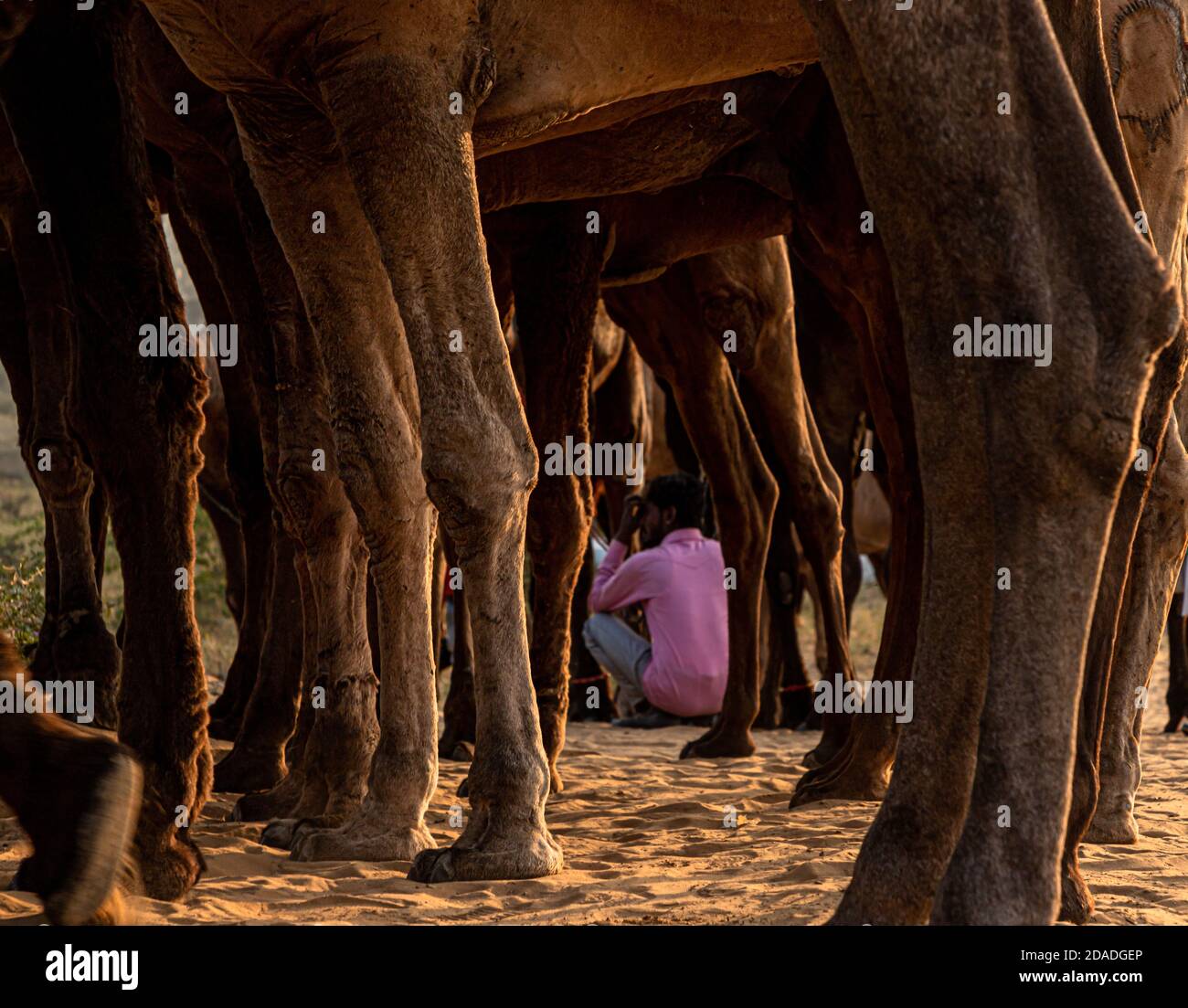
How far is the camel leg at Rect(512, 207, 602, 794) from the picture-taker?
6.28m

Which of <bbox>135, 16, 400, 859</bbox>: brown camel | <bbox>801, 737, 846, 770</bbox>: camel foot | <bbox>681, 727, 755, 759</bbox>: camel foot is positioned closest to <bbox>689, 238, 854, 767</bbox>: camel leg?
<bbox>681, 727, 755, 759</bbox>: camel foot

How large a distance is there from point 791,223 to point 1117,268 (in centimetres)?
443

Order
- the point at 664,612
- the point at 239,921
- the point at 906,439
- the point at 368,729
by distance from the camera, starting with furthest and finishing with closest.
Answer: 1. the point at 664,612
2. the point at 906,439
3. the point at 368,729
4. the point at 239,921

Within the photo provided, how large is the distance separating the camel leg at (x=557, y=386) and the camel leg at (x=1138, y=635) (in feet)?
6.64

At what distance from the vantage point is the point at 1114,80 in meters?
4.92

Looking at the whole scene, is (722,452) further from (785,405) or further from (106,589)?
(106,589)

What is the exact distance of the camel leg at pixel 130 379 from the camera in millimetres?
4082

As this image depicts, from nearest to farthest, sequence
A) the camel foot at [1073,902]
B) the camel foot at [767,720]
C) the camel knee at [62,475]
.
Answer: the camel foot at [1073,902] < the camel knee at [62,475] < the camel foot at [767,720]

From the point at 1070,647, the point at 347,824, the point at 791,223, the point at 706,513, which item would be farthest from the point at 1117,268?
the point at 706,513

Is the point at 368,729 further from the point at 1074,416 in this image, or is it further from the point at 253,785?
the point at 1074,416

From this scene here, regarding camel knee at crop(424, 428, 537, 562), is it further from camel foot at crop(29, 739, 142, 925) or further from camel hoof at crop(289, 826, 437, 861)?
camel foot at crop(29, 739, 142, 925)

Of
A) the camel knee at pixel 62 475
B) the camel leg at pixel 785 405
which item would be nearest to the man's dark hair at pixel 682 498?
the camel leg at pixel 785 405

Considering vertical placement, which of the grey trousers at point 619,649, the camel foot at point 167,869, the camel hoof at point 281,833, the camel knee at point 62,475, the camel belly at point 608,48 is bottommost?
the camel hoof at point 281,833

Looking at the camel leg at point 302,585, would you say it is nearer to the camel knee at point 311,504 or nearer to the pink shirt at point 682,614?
the camel knee at point 311,504
